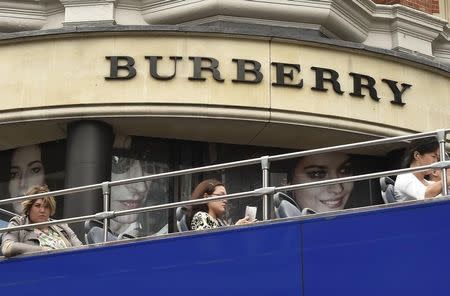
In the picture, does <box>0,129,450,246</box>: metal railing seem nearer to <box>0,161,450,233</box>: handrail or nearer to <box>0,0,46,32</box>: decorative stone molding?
<box>0,161,450,233</box>: handrail

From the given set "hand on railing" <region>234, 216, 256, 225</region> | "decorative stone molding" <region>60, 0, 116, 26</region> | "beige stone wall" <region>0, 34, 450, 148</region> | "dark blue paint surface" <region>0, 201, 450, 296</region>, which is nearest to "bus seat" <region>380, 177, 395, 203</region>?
"dark blue paint surface" <region>0, 201, 450, 296</region>

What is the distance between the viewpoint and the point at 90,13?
44.6 ft

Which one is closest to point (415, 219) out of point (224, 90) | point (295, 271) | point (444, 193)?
point (444, 193)

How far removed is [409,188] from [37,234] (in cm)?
325

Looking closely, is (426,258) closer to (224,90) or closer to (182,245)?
(182,245)

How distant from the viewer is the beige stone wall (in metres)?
12.9

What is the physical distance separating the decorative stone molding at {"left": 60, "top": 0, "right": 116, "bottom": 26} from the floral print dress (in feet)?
23.2

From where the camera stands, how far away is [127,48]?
13016 mm

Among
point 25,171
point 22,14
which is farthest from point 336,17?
point 25,171

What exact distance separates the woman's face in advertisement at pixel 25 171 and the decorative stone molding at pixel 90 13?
222 centimetres

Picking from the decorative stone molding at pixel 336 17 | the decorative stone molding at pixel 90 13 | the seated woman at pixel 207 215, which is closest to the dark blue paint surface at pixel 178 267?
the seated woman at pixel 207 215

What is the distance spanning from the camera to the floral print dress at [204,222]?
7.02 m

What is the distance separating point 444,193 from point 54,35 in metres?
8.32

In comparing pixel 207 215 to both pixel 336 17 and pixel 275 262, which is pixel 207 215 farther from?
pixel 336 17
